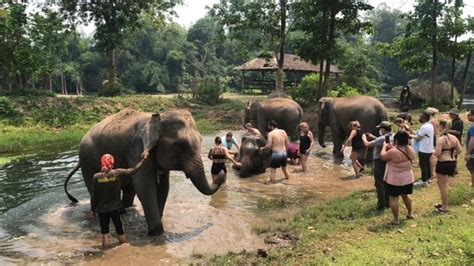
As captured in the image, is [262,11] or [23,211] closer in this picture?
[23,211]

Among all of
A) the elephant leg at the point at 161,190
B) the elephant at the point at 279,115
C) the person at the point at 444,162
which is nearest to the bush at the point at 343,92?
the elephant at the point at 279,115

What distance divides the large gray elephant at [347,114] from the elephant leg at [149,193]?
9.02 m

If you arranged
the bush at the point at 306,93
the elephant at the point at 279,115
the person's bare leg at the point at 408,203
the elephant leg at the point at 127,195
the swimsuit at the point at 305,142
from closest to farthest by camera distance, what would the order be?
the person's bare leg at the point at 408,203
the elephant leg at the point at 127,195
the swimsuit at the point at 305,142
the elephant at the point at 279,115
the bush at the point at 306,93

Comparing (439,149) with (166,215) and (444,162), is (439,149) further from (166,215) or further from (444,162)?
(166,215)

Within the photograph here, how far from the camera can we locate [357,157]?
547 inches

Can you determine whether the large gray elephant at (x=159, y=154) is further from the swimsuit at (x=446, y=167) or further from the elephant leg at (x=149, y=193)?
the swimsuit at (x=446, y=167)

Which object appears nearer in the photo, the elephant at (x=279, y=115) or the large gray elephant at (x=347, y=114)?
the large gray elephant at (x=347, y=114)

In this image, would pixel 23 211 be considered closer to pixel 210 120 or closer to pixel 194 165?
pixel 194 165

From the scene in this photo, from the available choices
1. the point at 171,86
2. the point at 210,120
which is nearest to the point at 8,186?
the point at 210,120

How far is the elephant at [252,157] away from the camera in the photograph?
14.3m

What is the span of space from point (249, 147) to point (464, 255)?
8.55 m

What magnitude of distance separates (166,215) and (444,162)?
549cm

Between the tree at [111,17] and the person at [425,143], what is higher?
the tree at [111,17]

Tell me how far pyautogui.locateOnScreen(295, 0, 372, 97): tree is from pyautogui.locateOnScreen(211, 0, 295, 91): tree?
3051 millimetres
